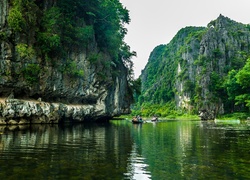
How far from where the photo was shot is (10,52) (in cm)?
2969

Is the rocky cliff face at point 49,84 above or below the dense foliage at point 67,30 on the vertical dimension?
below

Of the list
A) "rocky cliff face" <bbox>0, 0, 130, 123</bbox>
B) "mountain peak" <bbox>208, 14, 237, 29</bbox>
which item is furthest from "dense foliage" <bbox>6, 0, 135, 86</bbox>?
"mountain peak" <bbox>208, 14, 237, 29</bbox>

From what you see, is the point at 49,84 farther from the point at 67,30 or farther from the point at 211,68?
the point at 211,68

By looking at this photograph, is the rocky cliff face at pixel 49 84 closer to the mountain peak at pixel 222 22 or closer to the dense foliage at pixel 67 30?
the dense foliage at pixel 67 30

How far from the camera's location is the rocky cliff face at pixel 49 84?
2941 centimetres

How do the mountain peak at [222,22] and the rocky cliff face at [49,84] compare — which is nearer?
the rocky cliff face at [49,84]

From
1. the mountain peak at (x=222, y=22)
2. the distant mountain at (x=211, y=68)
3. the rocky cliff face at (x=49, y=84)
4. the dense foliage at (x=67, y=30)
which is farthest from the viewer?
the mountain peak at (x=222, y=22)

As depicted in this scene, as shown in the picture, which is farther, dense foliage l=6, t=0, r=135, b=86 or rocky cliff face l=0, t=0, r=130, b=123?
dense foliage l=6, t=0, r=135, b=86

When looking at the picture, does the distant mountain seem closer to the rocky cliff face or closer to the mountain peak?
the mountain peak

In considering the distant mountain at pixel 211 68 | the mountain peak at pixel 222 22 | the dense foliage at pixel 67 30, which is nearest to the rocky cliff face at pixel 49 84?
the dense foliage at pixel 67 30

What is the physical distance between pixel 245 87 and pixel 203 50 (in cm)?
4399

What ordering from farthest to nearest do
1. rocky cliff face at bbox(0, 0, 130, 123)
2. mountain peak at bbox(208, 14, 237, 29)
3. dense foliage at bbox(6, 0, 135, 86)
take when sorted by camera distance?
mountain peak at bbox(208, 14, 237, 29), dense foliage at bbox(6, 0, 135, 86), rocky cliff face at bbox(0, 0, 130, 123)

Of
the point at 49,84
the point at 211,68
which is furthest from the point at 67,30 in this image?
the point at 211,68

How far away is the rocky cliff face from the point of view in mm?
29406
